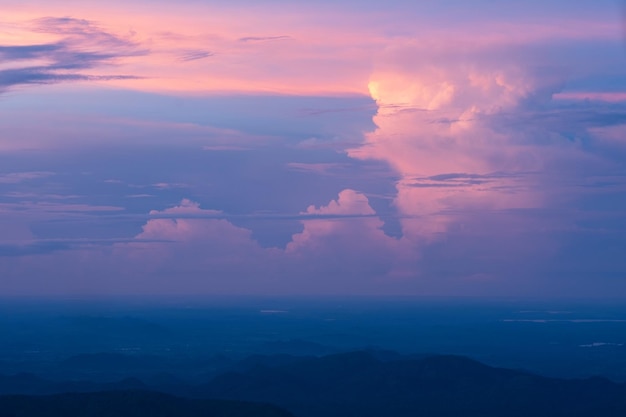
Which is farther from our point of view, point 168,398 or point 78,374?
point 78,374

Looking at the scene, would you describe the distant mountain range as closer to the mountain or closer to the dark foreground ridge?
the mountain

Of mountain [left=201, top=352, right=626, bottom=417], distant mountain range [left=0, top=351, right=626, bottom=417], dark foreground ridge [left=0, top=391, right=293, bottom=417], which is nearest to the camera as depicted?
dark foreground ridge [left=0, top=391, right=293, bottom=417]

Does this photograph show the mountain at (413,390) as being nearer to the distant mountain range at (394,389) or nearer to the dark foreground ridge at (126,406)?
the distant mountain range at (394,389)

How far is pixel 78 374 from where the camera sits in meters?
169

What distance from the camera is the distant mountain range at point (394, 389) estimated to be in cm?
12288

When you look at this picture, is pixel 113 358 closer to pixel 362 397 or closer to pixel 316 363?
pixel 316 363

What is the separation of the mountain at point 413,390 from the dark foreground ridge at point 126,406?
30487mm

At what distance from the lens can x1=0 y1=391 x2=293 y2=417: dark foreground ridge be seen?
8612cm

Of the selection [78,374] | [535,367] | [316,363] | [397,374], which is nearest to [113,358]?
[78,374]

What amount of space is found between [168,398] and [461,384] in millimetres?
59705

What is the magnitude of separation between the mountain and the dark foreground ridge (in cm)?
3049

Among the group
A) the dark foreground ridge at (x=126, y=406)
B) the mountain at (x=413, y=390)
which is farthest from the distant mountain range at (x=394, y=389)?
the dark foreground ridge at (x=126, y=406)

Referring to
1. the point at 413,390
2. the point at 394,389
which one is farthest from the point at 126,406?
the point at 413,390

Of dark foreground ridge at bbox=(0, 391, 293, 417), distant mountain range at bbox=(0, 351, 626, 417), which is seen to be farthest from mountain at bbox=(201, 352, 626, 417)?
dark foreground ridge at bbox=(0, 391, 293, 417)
